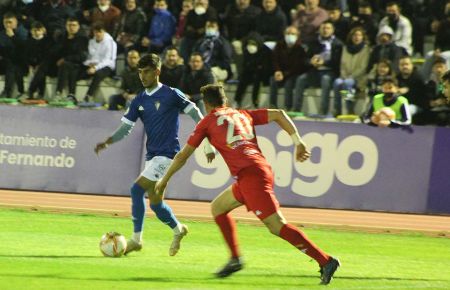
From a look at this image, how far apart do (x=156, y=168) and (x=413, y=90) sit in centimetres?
881

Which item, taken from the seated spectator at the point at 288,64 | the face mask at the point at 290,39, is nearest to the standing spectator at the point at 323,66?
the seated spectator at the point at 288,64

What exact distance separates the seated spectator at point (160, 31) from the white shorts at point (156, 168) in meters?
11.6

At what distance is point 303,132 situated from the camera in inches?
765

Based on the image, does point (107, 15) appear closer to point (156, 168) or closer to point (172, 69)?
point (172, 69)

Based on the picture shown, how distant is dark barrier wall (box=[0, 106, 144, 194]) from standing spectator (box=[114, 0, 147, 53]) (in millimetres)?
4577

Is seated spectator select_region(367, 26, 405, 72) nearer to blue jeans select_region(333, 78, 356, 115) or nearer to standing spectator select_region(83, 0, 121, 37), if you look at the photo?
blue jeans select_region(333, 78, 356, 115)

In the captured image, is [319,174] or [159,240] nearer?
[159,240]

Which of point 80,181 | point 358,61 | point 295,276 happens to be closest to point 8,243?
point 295,276

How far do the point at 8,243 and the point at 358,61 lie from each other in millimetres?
10295

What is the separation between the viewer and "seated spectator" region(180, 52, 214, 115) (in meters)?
21.5

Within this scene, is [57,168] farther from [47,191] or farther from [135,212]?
[135,212]

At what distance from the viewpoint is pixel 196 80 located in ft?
70.6

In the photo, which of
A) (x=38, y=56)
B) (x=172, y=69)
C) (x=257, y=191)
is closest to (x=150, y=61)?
(x=257, y=191)

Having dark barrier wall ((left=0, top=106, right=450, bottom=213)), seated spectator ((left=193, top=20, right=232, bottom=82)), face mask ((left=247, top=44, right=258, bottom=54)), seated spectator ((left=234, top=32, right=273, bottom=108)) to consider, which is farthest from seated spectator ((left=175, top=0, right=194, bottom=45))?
dark barrier wall ((left=0, top=106, right=450, bottom=213))
